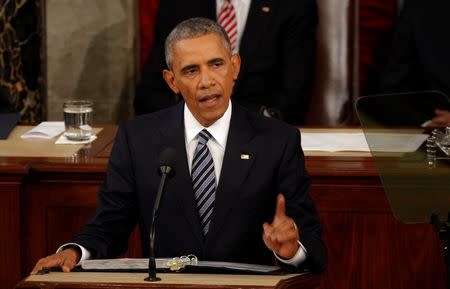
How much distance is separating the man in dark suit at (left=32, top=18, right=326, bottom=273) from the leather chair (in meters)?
2.05

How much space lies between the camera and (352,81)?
16.1 ft

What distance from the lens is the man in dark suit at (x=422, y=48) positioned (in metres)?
4.57

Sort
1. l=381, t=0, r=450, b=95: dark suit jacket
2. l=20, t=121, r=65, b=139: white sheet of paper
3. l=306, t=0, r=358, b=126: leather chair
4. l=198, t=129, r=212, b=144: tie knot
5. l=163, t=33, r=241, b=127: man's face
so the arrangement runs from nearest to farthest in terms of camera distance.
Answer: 1. l=163, t=33, r=241, b=127: man's face
2. l=198, t=129, r=212, b=144: tie knot
3. l=20, t=121, r=65, b=139: white sheet of paper
4. l=381, t=0, r=450, b=95: dark suit jacket
5. l=306, t=0, r=358, b=126: leather chair

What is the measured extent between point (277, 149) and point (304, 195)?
15 cm

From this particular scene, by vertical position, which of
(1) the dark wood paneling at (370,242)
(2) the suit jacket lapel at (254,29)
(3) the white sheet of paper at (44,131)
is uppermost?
(2) the suit jacket lapel at (254,29)

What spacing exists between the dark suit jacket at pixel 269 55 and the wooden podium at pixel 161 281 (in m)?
2.38

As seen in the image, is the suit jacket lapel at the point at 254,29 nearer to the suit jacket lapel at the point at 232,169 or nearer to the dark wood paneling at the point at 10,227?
the dark wood paneling at the point at 10,227

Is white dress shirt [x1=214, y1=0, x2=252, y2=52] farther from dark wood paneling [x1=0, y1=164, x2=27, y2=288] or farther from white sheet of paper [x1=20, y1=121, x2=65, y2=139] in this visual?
dark wood paneling [x1=0, y1=164, x2=27, y2=288]

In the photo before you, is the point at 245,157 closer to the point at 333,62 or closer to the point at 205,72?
the point at 205,72

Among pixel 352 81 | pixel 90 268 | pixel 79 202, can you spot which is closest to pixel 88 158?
pixel 79 202

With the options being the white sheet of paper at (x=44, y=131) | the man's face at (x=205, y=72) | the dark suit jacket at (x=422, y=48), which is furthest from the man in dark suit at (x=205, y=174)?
the dark suit jacket at (x=422, y=48)

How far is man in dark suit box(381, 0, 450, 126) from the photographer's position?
4.57 m

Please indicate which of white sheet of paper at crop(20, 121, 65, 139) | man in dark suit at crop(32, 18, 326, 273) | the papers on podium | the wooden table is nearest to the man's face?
man in dark suit at crop(32, 18, 326, 273)

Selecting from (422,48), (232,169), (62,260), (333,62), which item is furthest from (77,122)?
(422,48)
